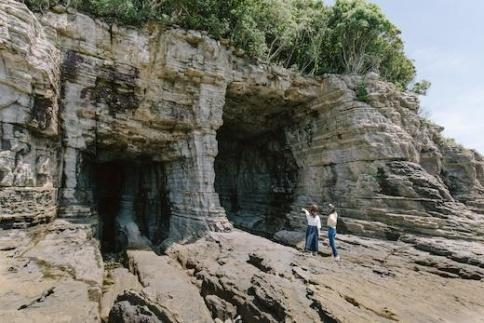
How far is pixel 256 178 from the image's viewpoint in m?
24.7

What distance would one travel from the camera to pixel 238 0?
16.5 metres

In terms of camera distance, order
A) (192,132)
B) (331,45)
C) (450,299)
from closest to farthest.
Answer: (450,299) < (192,132) < (331,45)

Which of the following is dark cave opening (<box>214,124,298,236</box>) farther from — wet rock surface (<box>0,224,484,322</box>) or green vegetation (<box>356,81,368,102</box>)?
wet rock surface (<box>0,224,484,322</box>)

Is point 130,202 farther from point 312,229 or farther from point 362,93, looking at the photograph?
point 362,93

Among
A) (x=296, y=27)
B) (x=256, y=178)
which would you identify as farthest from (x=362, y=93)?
Result: (x=256, y=178)

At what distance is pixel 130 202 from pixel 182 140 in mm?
7711

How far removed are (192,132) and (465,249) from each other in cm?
1334

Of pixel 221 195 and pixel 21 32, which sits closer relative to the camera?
pixel 21 32

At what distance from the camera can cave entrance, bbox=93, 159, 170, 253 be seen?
17.7 m

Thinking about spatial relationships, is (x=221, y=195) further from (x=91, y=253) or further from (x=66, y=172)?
(x=91, y=253)

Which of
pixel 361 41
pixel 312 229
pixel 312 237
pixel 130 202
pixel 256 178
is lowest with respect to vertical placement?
pixel 312 237

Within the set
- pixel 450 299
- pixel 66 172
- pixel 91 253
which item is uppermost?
pixel 66 172

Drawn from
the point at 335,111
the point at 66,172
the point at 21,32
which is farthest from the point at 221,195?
the point at 21,32

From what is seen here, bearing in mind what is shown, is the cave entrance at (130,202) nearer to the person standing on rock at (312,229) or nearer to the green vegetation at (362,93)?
the person standing on rock at (312,229)
